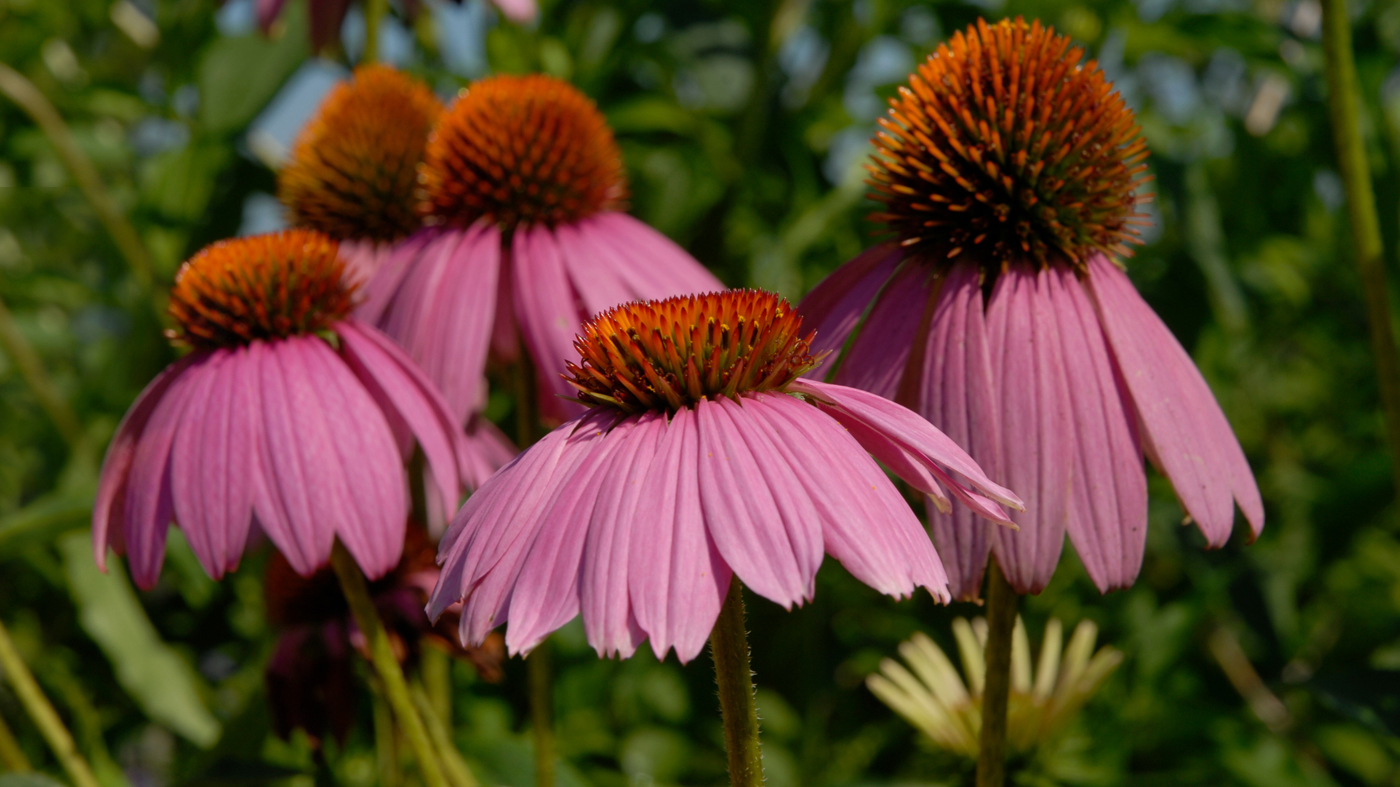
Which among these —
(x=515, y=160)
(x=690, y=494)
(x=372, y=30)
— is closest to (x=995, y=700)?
(x=690, y=494)

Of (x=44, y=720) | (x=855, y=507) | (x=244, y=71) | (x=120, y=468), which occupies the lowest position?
(x=44, y=720)

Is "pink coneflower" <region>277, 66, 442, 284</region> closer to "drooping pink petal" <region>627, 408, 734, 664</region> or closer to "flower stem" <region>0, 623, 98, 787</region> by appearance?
"flower stem" <region>0, 623, 98, 787</region>

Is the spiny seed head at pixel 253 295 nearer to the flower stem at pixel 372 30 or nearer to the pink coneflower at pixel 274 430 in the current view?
the pink coneflower at pixel 274 430

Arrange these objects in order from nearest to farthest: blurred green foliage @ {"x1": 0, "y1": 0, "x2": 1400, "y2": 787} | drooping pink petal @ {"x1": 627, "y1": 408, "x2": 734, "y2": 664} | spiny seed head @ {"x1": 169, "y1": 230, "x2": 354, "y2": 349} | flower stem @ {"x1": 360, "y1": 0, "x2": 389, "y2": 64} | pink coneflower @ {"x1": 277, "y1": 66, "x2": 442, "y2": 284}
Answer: drooping pink petal @ {"x1": 627, "y1": 408, "x2": 734, "y2": 664}
spiny seed head @ {"x1": 169, "y1": 230, "x2": 354, "y2": 349}
pink coneflower @ {"x1": 277, "y1": 66, "x2": 442, "y2": 284}
blurred green foliage @ {"x1": 0, "y1": 0, "x2": 1400, "y2": 787}
flower stem @ {"x1": 360, "y1": 0, "x2": 389, "y2": 64}

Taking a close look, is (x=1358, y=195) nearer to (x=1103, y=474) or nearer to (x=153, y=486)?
(x=1103, y=474)

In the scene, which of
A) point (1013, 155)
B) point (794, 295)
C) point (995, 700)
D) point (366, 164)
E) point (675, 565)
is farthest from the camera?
point (794, 295)

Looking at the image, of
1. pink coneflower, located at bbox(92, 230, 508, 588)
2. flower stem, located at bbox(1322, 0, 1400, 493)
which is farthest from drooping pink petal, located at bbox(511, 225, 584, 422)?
flower stem, located at bbox(1322, 0, 1400, 493)
